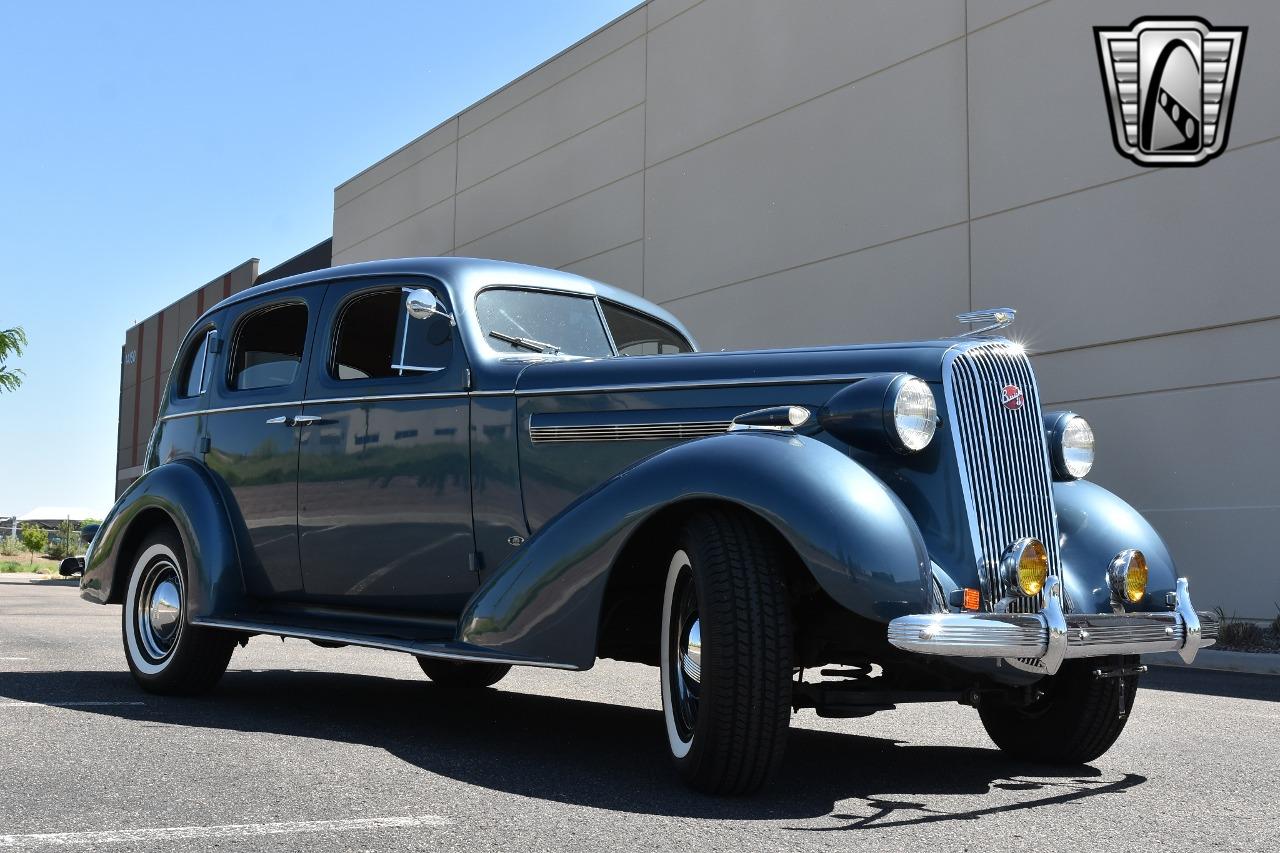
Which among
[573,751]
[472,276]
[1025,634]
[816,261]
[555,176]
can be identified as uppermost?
[555,176]

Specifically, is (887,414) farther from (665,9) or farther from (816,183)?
(665,9)

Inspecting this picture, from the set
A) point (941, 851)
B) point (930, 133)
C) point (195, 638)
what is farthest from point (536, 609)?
point (930, 133)

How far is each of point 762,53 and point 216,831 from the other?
584 inches

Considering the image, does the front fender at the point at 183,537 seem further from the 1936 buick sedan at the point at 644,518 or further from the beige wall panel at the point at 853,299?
the beige wall panel at the point at 853,299

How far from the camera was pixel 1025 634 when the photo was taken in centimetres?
329

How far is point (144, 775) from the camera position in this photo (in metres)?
3.62

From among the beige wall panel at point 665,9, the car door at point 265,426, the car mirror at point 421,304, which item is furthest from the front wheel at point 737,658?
the beige wall panel at point 665,9

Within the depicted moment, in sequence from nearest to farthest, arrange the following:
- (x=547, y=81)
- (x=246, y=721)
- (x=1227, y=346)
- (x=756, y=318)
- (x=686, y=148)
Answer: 1. (x=246, y=721)
2. (x=1227, y=346)
3. (x=756, y=318)
4. (x=686, y=148)
5. (x=547, y=81)

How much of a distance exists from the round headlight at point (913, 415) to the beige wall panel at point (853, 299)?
8.85 meters

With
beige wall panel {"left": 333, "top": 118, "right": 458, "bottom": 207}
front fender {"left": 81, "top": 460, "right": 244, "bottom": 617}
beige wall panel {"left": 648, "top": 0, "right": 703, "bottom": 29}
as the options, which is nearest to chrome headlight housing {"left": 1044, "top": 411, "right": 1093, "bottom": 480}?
front fender {"left": 81, "top": 460, "right": 244, "bottom": 617}

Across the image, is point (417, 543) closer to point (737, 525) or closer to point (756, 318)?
point (737, 525)

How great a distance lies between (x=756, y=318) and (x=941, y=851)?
13.4 metres

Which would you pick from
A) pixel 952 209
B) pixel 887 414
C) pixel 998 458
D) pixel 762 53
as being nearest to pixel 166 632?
pixel 887 414

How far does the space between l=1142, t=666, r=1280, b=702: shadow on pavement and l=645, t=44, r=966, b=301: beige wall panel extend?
20.7 ft
